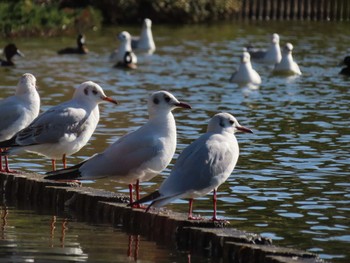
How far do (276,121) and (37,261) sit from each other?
32.1 feet

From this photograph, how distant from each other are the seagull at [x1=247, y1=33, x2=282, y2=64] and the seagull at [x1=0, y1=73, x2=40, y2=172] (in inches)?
708

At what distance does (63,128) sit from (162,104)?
140cm

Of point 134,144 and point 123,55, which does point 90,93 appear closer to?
point 134,144

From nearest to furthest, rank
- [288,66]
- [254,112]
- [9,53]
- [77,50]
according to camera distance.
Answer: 1. [254,112]
2. [288,66]
3. [9,53]
4. [77,50]

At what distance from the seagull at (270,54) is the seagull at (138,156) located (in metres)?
19.7

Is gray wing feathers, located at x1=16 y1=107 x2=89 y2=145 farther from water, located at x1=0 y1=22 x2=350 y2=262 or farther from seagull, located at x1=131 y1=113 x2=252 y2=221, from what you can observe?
seagull, located at x1=131 y1=113 x2=252 y2=221

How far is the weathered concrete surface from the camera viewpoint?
931 cm

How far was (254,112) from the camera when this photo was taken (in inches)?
784

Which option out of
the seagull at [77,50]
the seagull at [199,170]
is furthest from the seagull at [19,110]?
the seagull at [77,50]

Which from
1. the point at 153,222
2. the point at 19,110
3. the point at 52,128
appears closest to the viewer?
the point at 153,222

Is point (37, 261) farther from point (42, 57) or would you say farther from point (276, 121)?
point (42, 57)

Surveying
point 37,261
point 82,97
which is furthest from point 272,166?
point 37,261

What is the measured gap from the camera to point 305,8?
46531mm

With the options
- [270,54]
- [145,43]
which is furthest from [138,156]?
[145,43]
